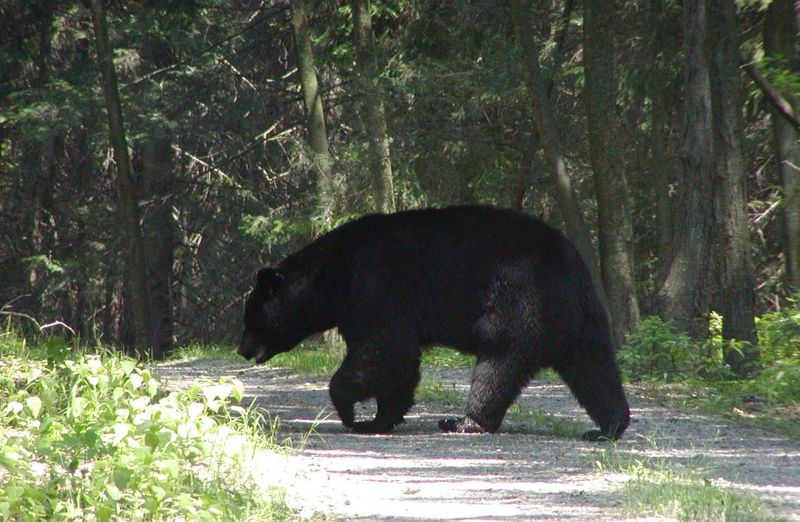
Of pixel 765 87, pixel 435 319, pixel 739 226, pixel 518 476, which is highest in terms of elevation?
pixel 765 87

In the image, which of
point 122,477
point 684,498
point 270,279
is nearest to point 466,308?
point 270,279

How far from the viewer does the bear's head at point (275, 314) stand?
1018 cm

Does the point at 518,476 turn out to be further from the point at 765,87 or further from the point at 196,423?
the point at 765,87

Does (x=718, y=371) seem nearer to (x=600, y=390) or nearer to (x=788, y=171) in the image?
(x=788, y=171)

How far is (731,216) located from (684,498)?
8.40 m

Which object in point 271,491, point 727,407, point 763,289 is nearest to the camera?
point 271,491

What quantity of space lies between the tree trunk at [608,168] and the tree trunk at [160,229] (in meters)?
15.3

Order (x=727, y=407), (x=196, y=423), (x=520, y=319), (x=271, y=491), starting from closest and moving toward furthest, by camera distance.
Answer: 1. (x=271, y=491)
2. (x=196, y=423)
3. (x=520, y=319)
4. (x=727, y=407)

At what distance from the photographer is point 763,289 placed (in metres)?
22.8

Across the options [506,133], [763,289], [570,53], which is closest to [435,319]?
[506,133]

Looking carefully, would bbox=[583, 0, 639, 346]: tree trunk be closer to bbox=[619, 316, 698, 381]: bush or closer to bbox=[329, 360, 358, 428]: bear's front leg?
bbox=[619, 316, 698, 381]: bush

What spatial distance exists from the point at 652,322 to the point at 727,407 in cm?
229

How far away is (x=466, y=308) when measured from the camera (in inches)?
359

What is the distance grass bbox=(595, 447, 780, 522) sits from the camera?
5508mm
